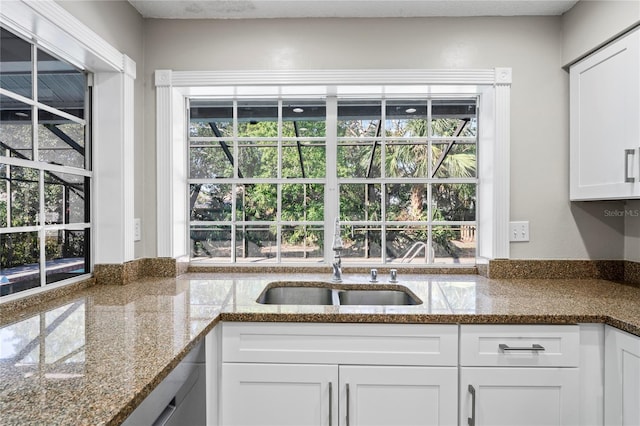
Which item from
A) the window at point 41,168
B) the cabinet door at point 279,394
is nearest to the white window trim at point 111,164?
the window at point 41,168

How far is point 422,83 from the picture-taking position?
2.12 m

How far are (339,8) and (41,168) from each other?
5.34 ft

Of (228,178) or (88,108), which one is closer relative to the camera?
(88,108)

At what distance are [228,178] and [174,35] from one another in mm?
860

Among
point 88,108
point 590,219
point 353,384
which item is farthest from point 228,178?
point 590,219

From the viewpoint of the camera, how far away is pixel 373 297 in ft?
6.50

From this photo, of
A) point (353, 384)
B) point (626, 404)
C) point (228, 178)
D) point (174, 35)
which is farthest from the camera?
point (228, 178)

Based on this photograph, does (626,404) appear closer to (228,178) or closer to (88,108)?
(228,178)

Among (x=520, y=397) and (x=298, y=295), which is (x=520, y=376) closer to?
(x=520, y=397)

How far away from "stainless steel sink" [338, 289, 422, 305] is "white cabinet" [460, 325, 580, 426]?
1.70 feet

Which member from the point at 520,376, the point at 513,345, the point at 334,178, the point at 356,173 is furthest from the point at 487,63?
the point at 520,376

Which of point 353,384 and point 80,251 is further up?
point 80,251

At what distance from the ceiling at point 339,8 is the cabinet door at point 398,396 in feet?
5.87

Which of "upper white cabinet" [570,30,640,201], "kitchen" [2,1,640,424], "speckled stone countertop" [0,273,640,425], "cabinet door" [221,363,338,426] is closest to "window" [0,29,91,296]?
"speckled stone countertop" [0,273,640,425]
